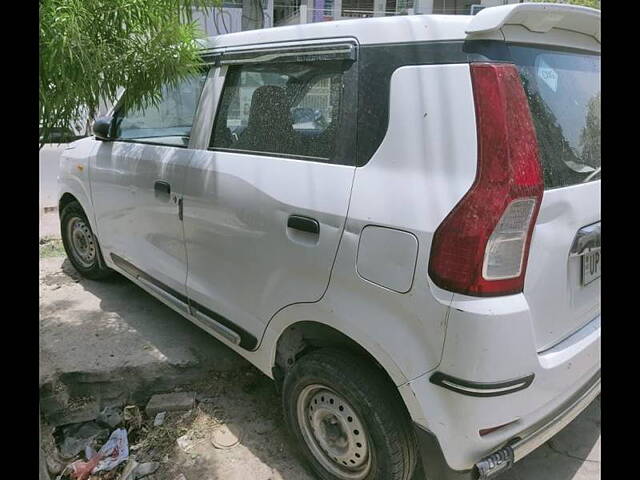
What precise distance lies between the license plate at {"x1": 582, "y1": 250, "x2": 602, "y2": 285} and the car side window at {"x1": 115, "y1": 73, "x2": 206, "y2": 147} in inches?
82.1

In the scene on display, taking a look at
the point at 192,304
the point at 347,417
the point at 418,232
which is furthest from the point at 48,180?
the point at 418,232

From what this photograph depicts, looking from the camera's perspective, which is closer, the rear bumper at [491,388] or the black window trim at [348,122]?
the rear bumper at [491,388]

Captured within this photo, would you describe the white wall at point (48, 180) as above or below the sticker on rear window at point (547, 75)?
below

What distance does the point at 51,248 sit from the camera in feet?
17.9

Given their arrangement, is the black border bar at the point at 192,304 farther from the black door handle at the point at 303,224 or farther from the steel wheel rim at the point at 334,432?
the black door handle at the point at 303,224

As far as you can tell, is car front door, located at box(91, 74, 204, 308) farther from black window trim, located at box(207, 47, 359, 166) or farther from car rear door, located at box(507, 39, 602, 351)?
car rear door, located at box(507, 39, 602, 351)

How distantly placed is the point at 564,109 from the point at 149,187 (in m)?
2.27

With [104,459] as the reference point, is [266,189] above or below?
above

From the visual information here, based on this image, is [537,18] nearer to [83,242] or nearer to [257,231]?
[257,231]

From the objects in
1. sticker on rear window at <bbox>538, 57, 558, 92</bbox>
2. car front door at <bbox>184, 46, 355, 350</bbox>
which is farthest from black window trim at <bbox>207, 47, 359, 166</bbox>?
sticker on rear window at <bbox>538, 57, 558, 92</bbox>

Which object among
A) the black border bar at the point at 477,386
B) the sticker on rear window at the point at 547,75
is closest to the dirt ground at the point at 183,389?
the black border bar at the point at 477,386

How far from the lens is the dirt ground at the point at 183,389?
242cm

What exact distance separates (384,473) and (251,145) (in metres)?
1.56

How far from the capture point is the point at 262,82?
248 centimetres
